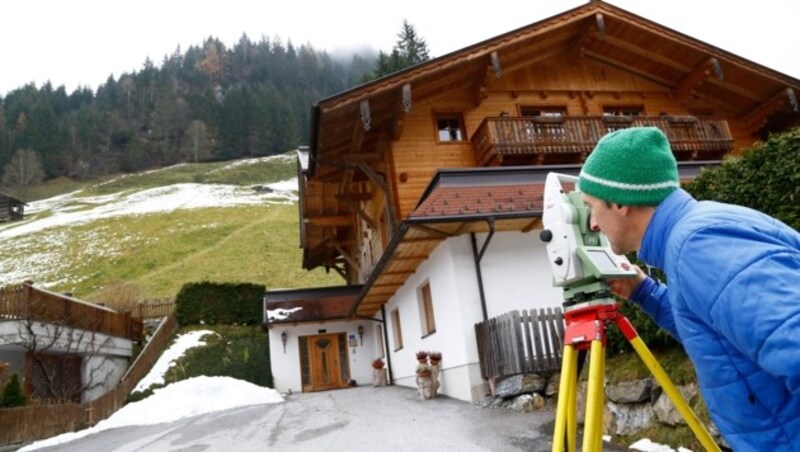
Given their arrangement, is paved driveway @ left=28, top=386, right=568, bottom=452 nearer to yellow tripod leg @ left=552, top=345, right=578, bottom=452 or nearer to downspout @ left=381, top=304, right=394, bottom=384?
yellow tripod leg @ left=552, top=345, right=578, bottom=452

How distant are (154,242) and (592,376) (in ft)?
192

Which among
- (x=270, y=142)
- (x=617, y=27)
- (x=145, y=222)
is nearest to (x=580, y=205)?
(x=617, y=27)

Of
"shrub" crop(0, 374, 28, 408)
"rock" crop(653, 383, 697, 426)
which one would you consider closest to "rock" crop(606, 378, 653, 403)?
"rock" crop(653, 383, 697, 426)

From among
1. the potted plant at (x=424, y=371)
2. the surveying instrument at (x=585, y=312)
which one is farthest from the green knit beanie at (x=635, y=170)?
the potted plant at (x=424, y=371)

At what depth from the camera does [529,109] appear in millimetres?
16719

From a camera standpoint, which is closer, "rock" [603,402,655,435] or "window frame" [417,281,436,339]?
"rock" [603,402,655,435]

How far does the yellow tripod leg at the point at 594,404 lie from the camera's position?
1.85 meters

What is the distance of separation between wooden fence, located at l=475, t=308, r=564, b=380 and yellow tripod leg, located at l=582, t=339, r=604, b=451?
24.2 ft

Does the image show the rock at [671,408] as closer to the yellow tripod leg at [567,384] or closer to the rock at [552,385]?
the rock at [552,385]

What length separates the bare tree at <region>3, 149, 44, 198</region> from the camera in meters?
89.5

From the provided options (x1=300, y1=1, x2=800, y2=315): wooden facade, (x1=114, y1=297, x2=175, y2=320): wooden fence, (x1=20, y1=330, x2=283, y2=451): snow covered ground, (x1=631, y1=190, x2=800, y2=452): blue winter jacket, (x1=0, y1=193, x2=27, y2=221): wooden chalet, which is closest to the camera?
(x1=631, y1=190, x2=800, y2=452): blue winter jacket

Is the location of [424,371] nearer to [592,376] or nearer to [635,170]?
[592,376]

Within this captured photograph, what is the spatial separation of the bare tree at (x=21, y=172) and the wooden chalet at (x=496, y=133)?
93503 millimetres

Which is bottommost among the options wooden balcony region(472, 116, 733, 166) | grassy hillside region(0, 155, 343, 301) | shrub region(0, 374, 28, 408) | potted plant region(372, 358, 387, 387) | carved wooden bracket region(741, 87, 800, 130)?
potted plant region(372, 358, 387, 387)
